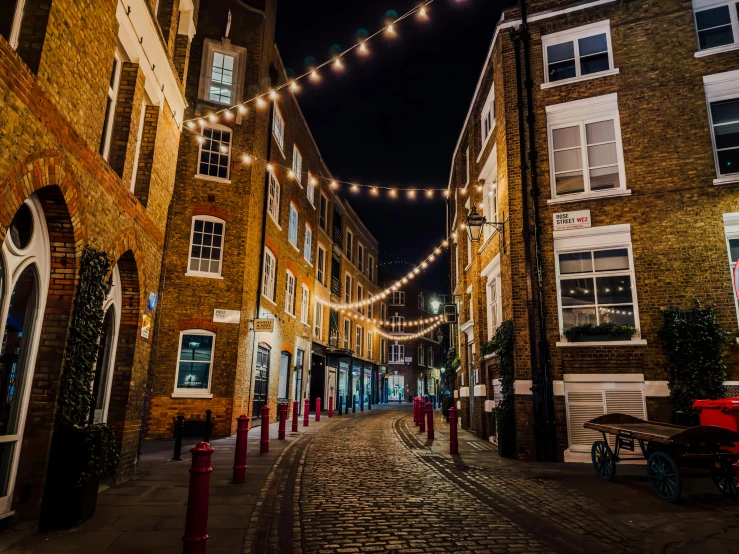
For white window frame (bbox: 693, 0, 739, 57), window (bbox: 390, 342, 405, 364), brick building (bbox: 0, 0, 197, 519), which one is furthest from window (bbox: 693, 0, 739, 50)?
window (bbox: 390, 342, 405, 364)

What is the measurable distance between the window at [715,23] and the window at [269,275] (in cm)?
1365

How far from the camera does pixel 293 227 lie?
2153 centimetres

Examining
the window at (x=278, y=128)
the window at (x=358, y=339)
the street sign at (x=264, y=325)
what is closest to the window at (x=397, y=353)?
Answer: the window at (x=358, y=339)

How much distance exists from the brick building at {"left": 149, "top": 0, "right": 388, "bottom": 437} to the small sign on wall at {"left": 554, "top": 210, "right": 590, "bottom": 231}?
313 inches

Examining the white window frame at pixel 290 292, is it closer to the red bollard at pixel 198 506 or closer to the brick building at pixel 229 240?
the brick building at pixel 229 240

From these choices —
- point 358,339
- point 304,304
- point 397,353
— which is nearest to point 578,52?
point 304,304

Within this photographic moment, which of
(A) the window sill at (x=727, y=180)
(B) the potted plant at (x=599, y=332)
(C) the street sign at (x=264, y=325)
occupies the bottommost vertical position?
(B) the potted plant at (x=599, y=332)

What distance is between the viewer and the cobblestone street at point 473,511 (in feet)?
16.1

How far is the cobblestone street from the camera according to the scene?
16.1 feet

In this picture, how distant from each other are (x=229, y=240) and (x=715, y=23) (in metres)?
13.9

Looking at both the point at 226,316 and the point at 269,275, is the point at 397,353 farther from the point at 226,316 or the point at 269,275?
the point at 226,316

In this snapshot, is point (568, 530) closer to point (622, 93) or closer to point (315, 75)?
point (315, 75)

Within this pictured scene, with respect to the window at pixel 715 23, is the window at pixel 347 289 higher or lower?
lower

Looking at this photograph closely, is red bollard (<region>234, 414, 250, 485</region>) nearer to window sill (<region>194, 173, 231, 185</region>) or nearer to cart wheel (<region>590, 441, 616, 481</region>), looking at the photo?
cart wheel (<region>590, 441, 616, 481</region>)
